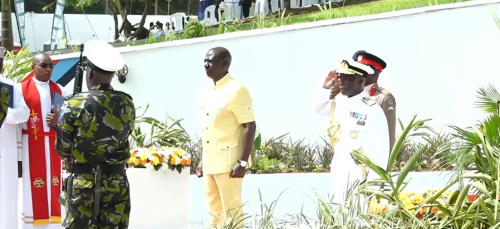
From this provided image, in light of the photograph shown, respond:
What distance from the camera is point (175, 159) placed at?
6891mm

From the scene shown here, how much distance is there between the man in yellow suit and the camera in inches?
221

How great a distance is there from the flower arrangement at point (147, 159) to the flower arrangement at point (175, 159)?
54 millimetres

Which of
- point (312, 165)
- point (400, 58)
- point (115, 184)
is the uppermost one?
point (400, 58)

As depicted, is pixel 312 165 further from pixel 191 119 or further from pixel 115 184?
pixel 115 184

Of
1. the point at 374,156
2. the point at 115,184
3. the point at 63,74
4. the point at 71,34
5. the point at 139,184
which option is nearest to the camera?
the point at 115,184

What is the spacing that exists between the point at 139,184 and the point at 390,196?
310 cm

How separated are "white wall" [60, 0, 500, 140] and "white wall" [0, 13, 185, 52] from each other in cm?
1028

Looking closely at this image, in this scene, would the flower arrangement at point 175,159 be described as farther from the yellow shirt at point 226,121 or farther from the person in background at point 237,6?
the person in background at point 237,6

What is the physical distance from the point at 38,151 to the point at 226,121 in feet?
6.11

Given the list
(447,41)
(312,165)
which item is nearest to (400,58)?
(447,41)

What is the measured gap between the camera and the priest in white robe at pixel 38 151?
21.3 ft

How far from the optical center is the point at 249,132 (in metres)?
5.63

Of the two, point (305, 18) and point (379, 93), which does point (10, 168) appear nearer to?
point (379, 93)

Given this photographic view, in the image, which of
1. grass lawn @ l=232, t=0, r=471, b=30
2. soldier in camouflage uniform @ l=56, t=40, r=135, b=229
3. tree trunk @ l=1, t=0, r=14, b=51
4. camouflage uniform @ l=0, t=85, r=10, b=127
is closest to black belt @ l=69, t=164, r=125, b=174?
soldier in camouflage uniform @ l=56, t=40, r=135, b=229
